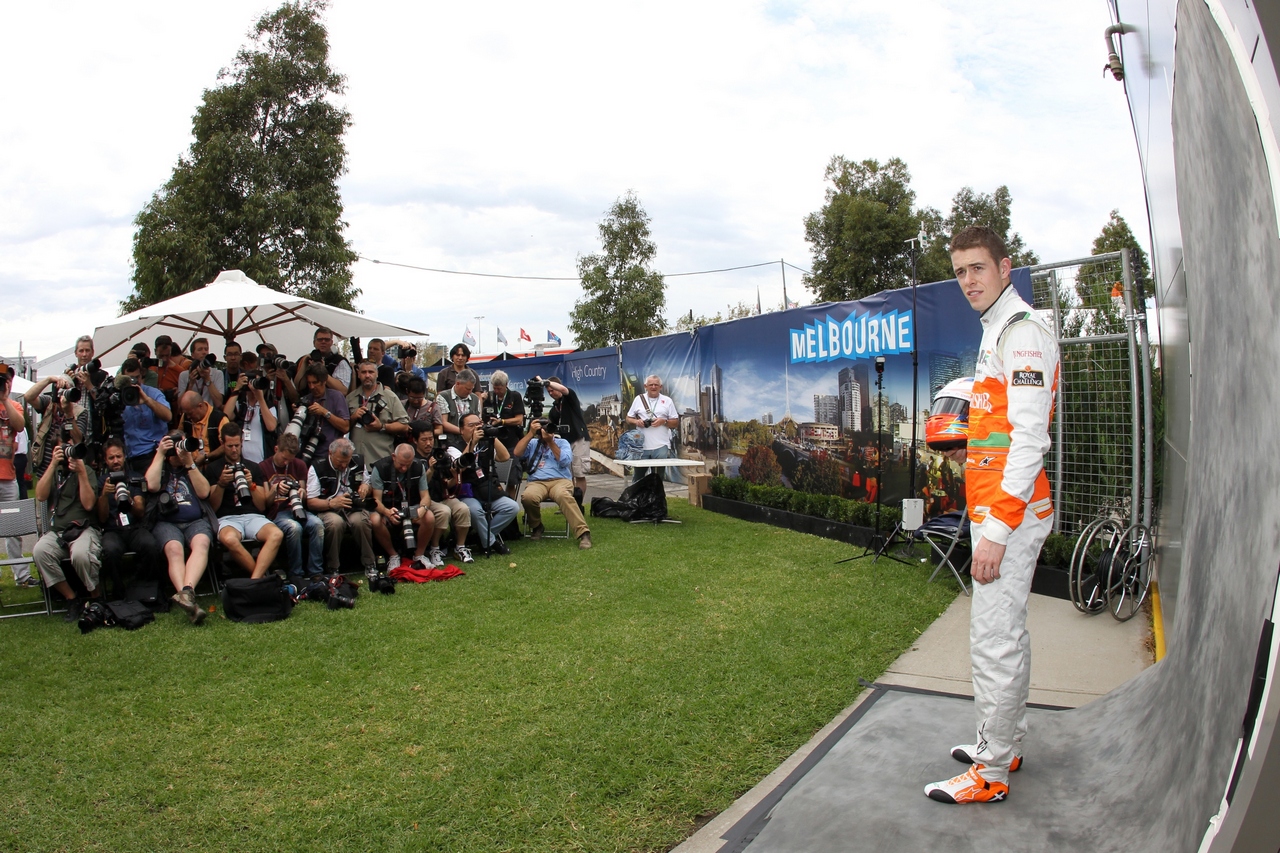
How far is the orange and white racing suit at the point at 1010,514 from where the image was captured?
109 inches

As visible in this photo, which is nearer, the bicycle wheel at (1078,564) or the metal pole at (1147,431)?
the bicycle wheel at (1078,564)

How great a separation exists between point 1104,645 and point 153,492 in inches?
270

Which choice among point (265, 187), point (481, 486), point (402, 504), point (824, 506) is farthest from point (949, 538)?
point (265, 187)

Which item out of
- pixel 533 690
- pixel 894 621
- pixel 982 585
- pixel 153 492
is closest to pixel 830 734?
pixel 982 585

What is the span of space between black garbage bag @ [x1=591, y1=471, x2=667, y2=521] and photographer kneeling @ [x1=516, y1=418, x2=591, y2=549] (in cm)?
113

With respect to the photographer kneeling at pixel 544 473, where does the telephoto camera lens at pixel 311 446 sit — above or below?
above

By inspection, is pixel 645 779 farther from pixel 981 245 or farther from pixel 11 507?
pixel 11 507

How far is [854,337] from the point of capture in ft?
28.3

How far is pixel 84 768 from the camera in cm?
342

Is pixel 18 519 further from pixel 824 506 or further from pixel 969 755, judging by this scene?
pixel 824 506

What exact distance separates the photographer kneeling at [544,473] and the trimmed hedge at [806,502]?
2.50 metres

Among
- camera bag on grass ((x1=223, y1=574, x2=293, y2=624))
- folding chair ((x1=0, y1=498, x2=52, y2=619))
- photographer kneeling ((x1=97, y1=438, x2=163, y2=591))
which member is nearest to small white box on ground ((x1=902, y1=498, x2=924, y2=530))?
camera bag on grass ((x1=223, y1=574, x2=293, y2=624))

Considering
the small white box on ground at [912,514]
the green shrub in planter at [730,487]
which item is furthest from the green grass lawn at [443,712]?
the green shrub in planter at [730,487]

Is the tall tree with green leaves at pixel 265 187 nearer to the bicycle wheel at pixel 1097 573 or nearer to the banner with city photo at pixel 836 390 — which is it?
the banner with city photo at pixel 836 390
